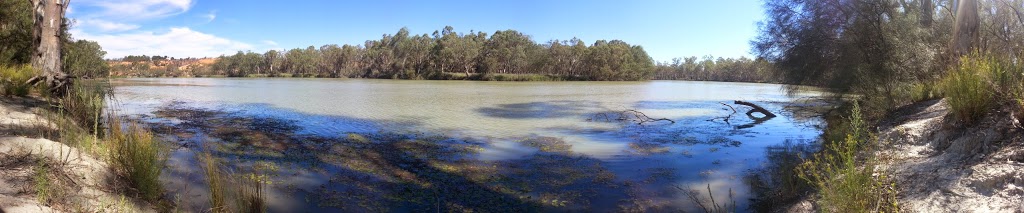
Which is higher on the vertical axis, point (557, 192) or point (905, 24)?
point (905, 24)

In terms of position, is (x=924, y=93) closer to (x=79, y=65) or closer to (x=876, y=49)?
(x=876, y=49)

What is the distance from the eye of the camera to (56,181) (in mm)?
3924

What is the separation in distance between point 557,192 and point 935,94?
805cm

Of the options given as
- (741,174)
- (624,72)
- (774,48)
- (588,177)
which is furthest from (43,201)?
(624,72)

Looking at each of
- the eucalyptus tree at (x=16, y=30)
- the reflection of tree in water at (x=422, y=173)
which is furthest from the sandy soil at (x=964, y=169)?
the eucalyptus tree at (x=16, y=30)

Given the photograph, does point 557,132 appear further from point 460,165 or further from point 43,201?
point 43,201

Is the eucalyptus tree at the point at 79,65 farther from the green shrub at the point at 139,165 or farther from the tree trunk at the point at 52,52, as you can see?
the green shrub at the point at 139,165

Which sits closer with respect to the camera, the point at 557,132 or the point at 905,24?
the point at 557,132

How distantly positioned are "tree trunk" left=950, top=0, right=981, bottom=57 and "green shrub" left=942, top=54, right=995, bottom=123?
612 centimetres

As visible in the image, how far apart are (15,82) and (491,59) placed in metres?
80.1

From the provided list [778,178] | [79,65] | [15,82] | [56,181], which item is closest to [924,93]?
[778,178]

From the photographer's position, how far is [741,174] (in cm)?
744

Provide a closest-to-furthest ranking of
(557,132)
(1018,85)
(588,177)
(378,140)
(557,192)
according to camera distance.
A: (1018,85) < (557,192) < (588,177) < (378,140) < (557,132)

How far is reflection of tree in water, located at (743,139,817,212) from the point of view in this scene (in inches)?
209
